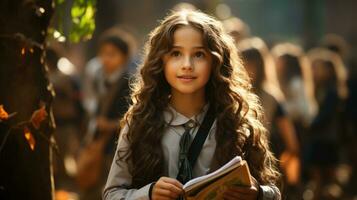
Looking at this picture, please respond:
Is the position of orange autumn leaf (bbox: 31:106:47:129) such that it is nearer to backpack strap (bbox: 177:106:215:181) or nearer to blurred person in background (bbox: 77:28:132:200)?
backpack strap (bbox: 177:106:215:181)

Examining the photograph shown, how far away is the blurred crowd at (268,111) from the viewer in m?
10.3

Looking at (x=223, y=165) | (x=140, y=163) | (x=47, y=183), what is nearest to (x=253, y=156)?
(x=223, y=165)

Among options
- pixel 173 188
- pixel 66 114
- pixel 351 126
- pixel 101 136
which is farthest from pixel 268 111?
pixel 173 188

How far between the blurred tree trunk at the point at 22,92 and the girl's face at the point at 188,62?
913 millimetres

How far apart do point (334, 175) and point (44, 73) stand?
8.50m

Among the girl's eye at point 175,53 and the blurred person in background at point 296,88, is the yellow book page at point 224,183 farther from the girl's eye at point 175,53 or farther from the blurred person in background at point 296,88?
the blurred person in background at point 296,88

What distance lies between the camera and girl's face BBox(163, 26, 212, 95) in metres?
5.13

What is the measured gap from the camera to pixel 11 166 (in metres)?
5.73

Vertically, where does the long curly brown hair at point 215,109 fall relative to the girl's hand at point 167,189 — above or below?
above

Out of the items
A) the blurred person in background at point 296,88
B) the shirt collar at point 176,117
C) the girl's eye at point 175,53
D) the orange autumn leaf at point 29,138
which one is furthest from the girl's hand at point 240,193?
the blurred person in background at point 296,88

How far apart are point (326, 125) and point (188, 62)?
27.6ft

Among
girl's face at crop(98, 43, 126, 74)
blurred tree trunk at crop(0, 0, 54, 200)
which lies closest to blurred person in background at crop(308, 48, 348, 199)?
girl's face at crop(98, 43, 126, 74)

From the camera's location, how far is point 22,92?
5.74 metres

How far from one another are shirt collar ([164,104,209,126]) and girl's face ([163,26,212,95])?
0.10 metres
